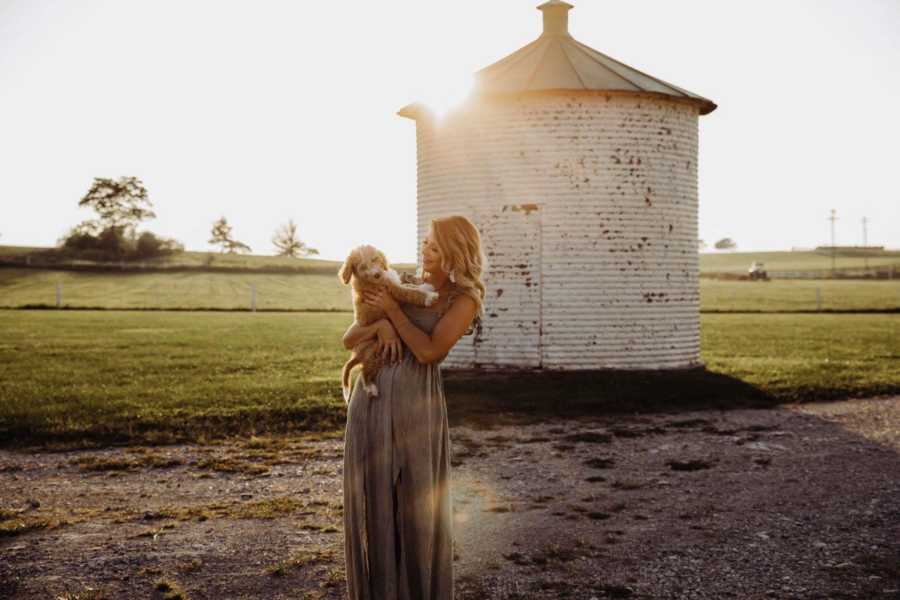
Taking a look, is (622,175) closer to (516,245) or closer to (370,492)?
(516,245)

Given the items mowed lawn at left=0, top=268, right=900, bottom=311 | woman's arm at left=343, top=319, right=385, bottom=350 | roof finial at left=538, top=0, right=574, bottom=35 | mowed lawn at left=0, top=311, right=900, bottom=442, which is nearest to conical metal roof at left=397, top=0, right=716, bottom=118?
roof finial at left=538, top=0, right=574, bottom=35

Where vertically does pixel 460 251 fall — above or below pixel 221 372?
above

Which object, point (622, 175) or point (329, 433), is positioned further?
point (622, 175)

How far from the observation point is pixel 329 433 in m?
10.3

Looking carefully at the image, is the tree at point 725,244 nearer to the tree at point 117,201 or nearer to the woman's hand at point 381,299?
the tree at point 117,201

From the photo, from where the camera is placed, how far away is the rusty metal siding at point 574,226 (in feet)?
50.4

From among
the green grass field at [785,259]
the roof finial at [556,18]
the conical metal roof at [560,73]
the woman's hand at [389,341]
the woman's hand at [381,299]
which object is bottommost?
the woman's hand at [389,341]

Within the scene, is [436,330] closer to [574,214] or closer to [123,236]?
[574,214]

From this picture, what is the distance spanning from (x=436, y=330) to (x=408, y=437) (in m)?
0.53

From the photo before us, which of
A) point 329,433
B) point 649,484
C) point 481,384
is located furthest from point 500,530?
point 481,384

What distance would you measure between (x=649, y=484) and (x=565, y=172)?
8.37 m

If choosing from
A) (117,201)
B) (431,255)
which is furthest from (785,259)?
(431,255)

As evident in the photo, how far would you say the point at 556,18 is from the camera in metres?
17.5

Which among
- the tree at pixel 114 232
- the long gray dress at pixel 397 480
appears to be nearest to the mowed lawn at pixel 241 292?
the tree at pixel 114 232
